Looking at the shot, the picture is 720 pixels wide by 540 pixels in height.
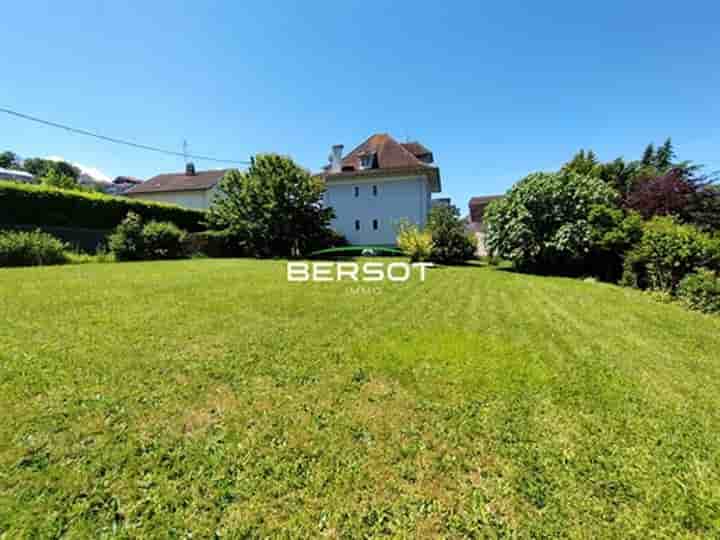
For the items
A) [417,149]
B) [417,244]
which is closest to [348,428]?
[417,244]

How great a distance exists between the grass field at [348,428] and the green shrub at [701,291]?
268cm

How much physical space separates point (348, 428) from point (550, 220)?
12681 millimetres

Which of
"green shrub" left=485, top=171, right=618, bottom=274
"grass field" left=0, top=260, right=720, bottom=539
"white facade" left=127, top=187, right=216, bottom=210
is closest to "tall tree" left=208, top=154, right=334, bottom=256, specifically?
"green shrub" left=485, top=171, right=618, bottom=274

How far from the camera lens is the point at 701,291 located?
Answer: 6.64 meters

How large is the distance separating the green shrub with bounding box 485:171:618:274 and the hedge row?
18797mm

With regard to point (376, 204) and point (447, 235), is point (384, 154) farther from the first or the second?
point (447, 235)

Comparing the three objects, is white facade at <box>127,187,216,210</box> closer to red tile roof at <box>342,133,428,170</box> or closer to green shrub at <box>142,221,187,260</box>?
red tile roof at <box>342,133,428,170</box>

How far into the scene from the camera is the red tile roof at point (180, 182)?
96.1 ft

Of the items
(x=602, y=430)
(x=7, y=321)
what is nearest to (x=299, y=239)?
(x=7, y=321)

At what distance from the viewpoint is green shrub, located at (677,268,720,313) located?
6393 millimetres

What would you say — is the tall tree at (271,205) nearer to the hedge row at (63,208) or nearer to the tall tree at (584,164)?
the hedge row at (63,208)

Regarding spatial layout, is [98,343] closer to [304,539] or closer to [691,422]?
[304,539]

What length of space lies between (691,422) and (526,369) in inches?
51.3

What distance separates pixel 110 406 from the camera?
2.49 m
